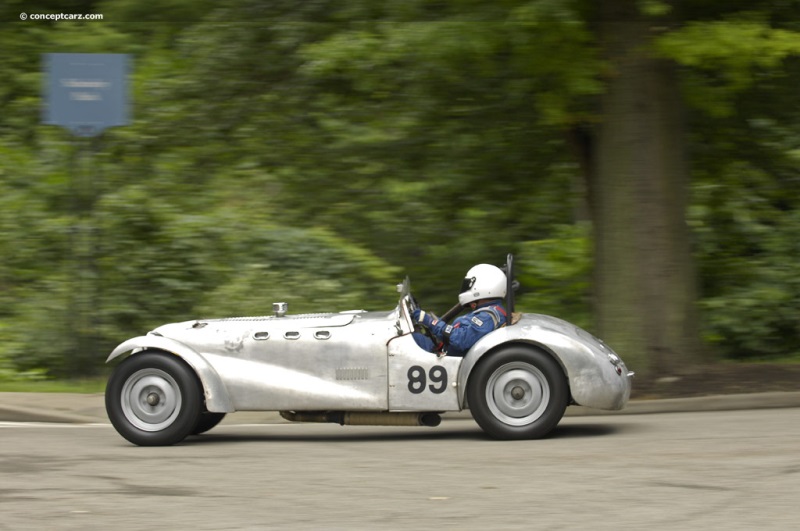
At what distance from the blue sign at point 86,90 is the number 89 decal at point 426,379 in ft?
16.4

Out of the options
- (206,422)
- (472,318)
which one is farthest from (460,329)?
(206,422)

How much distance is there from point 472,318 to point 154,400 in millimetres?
2443

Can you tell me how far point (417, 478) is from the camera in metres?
7.69

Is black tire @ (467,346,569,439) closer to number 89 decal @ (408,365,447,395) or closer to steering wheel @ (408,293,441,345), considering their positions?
number 89 decal @ (408,365,447,395)

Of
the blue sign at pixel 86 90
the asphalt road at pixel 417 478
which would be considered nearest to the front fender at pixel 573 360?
the asphalt road at pixel 417 478

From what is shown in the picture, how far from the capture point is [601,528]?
20.4 feet

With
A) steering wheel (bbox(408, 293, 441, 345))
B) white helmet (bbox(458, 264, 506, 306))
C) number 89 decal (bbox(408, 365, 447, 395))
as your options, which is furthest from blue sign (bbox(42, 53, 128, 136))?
number 89 decal (bbox(408, 365, 447, 395))

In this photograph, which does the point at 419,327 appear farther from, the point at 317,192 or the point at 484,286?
the point at 317,192

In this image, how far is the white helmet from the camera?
948 centimetres

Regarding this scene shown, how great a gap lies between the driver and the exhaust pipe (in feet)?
1.73

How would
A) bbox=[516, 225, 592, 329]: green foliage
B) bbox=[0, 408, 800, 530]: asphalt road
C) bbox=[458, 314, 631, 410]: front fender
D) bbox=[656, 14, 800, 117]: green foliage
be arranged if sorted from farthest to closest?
1. bbox=[516, 225, 592, 329]: green foliage
2. bbox=[656, 14, 800, 117]: green foliage
3. bbox=[458, 314, 631, 410]: front fender
4. bbox=[0, 408, 800, 530]: asphalt road

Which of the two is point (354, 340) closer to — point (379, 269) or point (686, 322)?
point (686, 322)

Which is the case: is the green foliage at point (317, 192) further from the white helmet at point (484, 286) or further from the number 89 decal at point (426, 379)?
the number 89 decal at point (426, 379)

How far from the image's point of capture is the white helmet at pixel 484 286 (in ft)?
31.1
